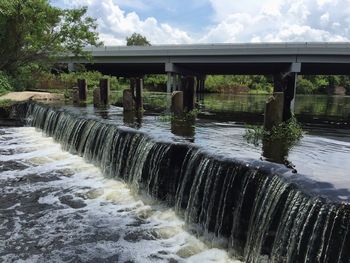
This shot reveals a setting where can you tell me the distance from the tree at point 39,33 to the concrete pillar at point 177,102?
49.3 ft

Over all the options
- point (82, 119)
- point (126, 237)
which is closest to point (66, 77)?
point (82, 119)

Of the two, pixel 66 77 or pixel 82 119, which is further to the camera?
pixel 66 77

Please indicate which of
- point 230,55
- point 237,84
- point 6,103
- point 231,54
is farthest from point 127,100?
point 237,84

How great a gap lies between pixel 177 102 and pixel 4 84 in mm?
18303

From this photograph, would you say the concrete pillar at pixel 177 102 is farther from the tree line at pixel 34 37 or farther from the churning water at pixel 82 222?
the tree line at pixel 34 37

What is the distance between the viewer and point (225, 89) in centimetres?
8038

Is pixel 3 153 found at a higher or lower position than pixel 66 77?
Answer: lower

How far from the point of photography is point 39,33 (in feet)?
98.7

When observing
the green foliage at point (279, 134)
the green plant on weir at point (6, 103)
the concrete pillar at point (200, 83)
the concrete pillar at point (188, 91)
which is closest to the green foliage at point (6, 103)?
the green plant on weir at point (6, 103)

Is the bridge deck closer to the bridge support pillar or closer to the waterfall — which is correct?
the bridge support pillar

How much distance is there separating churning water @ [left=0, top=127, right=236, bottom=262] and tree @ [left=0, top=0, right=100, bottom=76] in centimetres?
1782

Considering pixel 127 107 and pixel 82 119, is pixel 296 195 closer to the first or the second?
pixel 82 119

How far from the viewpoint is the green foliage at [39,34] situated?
29219 mm

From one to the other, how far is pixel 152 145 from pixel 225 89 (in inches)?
2757
